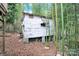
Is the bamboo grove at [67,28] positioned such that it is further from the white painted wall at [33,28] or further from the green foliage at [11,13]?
the green foliage at [11,13]

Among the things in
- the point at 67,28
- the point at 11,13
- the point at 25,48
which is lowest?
the point at 25,48

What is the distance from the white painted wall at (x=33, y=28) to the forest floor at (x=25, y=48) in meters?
0.09

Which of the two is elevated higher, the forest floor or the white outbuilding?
the white outbuilding

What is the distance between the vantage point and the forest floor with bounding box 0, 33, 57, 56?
5.99ft

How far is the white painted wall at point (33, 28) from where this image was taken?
6.00 feet

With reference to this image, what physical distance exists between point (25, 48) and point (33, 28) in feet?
0.69

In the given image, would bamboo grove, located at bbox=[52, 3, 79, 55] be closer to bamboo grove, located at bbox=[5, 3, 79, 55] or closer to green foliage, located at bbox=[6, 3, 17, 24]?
bamboo grove, located at bbox=[5, 3, 79, 55]

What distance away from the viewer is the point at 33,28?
1833 millimetres

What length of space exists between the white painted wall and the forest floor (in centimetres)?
9

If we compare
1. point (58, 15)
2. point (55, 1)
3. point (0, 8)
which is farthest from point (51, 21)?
point (0, 8)

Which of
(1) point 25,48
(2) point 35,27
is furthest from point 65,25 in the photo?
(1) point 25,48

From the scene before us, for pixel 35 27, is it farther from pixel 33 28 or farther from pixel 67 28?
pixel 67 28

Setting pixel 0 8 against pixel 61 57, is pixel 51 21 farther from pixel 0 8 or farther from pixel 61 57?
pixel 0 8

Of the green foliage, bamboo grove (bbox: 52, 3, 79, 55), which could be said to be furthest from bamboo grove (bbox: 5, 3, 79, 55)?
the green foliage
